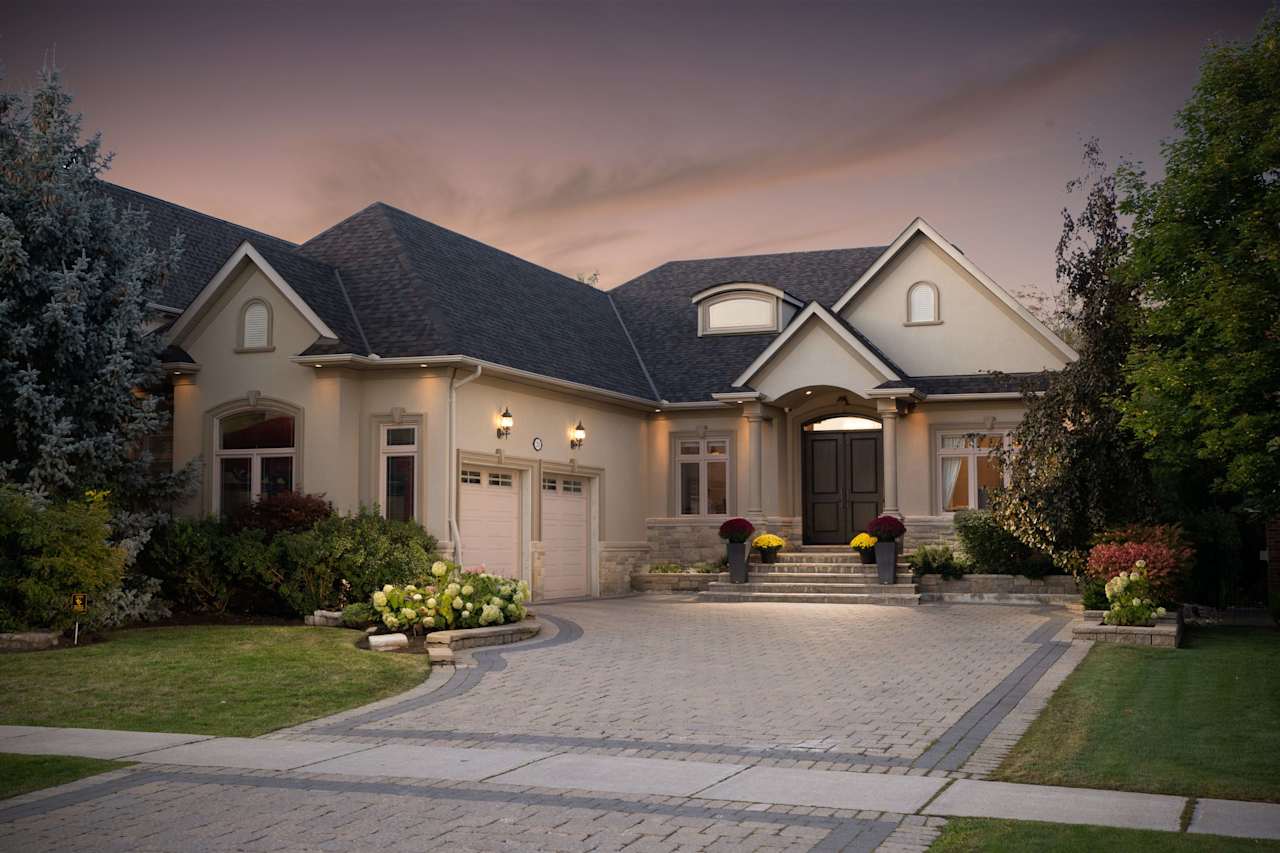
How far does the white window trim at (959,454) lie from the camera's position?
2408cm

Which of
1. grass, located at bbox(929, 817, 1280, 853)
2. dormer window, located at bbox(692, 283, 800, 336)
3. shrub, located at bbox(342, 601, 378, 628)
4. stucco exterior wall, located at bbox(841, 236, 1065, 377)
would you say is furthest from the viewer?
dormer window, located at bbox(692, 283, 800, 336)

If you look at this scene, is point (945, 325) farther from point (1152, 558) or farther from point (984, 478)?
point (1152, 558)

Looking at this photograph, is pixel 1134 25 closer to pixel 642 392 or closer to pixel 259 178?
pixel 642 392

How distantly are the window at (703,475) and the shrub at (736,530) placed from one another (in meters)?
2.78

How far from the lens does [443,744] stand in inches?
365

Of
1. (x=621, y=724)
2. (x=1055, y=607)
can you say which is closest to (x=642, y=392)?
(x=1055, y=607)

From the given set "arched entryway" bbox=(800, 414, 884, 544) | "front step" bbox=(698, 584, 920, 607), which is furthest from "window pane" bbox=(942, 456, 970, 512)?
"front step" bbox=(698, 584, 920, 607)

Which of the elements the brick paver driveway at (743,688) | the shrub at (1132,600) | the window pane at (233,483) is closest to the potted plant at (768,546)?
the brick paver driveway at (743,688)

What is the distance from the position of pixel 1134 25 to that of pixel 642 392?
38.5 ft

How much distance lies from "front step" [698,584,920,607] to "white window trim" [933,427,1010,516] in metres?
3.17

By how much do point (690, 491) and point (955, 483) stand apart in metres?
5.65

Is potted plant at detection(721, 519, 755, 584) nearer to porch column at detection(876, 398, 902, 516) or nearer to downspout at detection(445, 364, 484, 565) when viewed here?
porch column at detection(876, 398, 902, 516)

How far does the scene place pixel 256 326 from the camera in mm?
20125

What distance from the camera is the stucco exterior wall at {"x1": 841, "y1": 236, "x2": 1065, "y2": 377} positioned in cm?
2441
